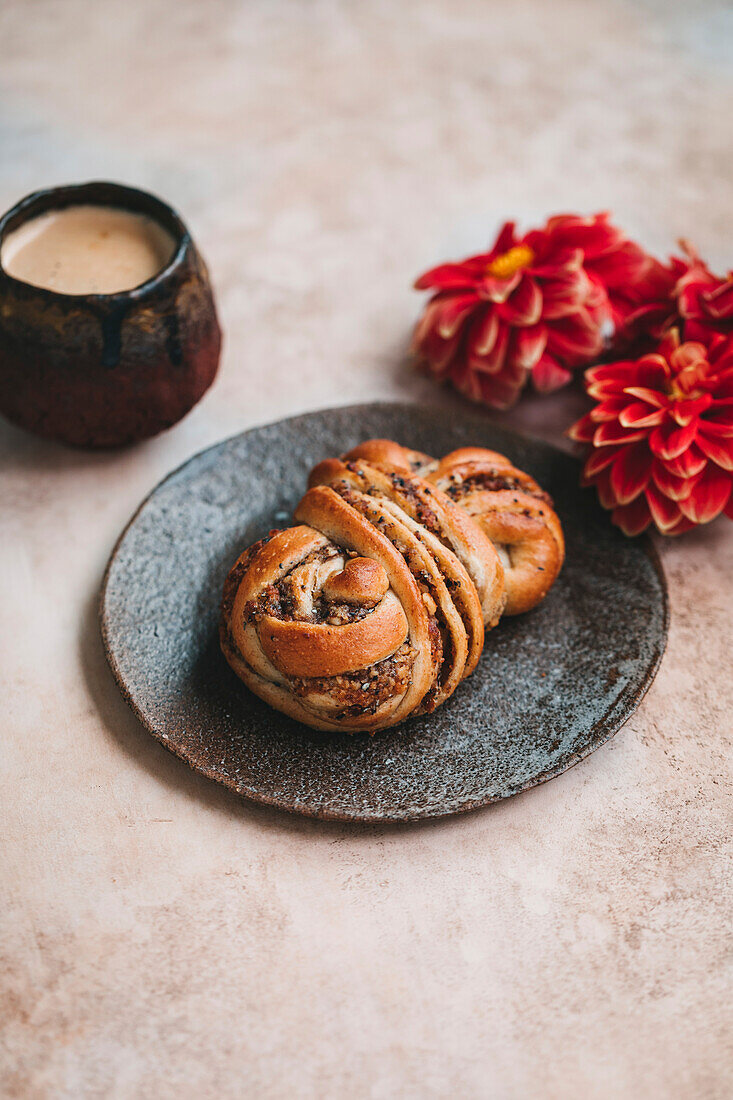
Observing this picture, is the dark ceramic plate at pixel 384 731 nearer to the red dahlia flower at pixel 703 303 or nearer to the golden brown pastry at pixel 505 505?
the golden brown pastry at pixel 505 505

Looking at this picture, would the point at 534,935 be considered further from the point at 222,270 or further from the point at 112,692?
the point at 222,270

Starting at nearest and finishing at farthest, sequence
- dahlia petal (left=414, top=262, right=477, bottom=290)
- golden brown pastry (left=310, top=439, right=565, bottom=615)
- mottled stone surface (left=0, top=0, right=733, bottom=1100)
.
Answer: mottled stone surface (left=0, top=0, right=733, bottom=1100), golden brown pastry (left=310, top=439, right=565, bottom=615), dahlia petal (left=414, top=262, right=477, bottom=290)

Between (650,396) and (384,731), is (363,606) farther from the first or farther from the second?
(650,396)

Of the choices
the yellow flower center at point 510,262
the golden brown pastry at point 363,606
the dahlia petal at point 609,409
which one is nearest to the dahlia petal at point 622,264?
the yellow flower center at point 510,262

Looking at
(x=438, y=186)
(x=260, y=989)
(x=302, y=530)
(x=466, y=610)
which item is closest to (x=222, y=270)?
(x=438, y=186)

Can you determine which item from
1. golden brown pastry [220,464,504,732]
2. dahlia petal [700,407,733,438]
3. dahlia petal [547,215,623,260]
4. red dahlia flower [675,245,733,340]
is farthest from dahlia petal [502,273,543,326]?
golden brown pastry [220,464,504,732]

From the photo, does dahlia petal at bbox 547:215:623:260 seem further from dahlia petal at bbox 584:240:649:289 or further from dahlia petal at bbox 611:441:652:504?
dahlia petal at bbox 611:441:652:504
